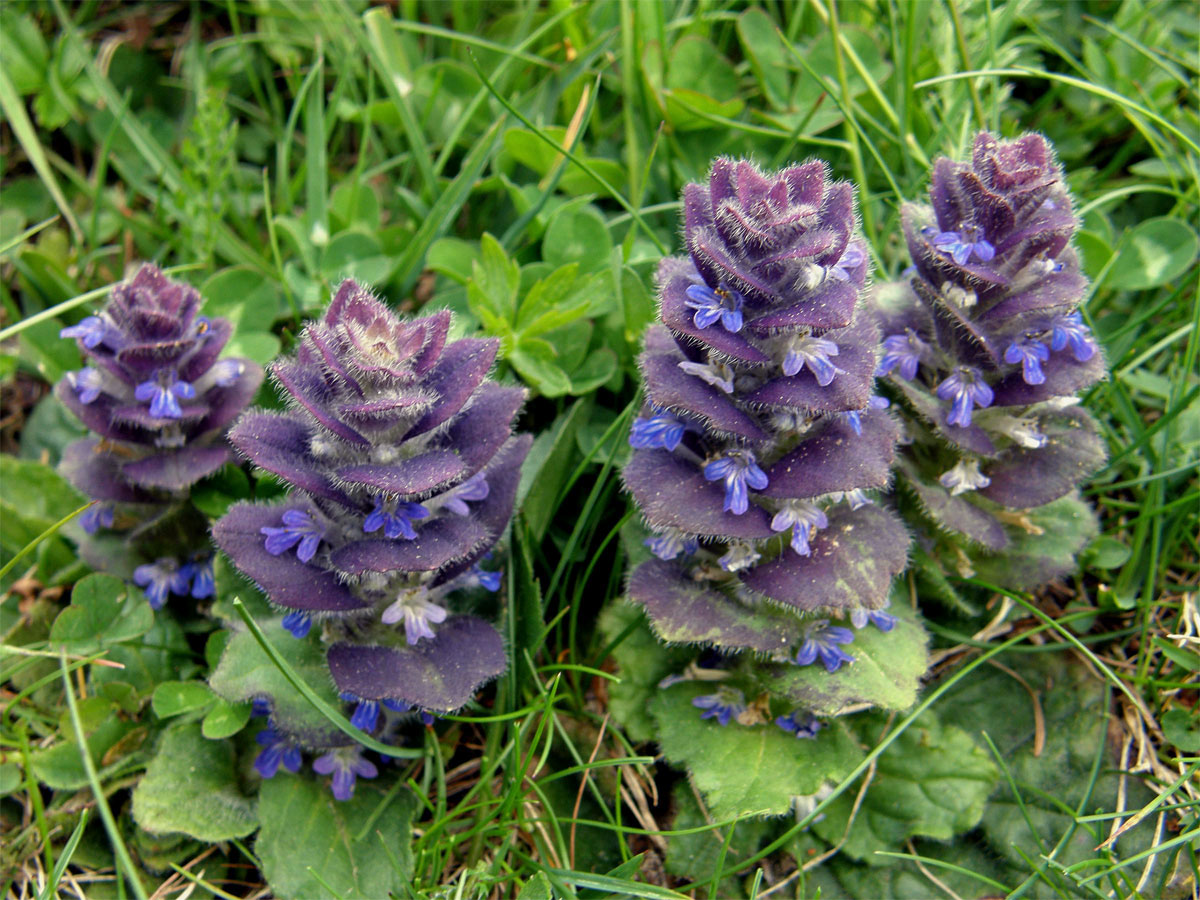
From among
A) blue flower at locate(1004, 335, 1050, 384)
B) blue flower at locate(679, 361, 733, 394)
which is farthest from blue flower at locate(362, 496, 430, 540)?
blue flower at locate(1004, 335, 1050, 384)

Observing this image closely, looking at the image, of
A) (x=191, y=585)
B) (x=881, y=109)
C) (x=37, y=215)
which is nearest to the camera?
(x=191, y=585)

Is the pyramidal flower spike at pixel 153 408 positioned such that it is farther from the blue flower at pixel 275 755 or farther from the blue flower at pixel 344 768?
the blue flower at pixel 344 768

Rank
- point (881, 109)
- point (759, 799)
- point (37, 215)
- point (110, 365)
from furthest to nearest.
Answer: point (37, 215) < point (881, 109) < point (110, 365) < point (759, 799)

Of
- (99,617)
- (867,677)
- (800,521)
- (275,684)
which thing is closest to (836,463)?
(800,521)

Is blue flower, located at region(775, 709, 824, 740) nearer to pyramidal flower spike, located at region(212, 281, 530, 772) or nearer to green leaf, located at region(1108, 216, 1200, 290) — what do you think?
pyramidal flower spike, located at region(212, 281, 530, 772)

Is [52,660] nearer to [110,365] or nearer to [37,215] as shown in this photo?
[110,365]

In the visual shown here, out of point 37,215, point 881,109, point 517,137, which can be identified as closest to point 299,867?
point 517,137

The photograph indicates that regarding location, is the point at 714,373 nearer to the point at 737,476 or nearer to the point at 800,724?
the point at 737,476
